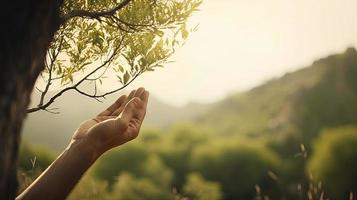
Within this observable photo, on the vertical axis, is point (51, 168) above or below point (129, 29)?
below

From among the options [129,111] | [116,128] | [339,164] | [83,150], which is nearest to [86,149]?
[83,150]

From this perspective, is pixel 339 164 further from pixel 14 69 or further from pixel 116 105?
pixel 14 69

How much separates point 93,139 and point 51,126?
384ft

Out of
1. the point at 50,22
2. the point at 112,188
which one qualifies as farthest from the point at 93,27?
the point at 112,188

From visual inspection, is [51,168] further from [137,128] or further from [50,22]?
[50,22]

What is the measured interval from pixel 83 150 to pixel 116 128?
1.10 ft

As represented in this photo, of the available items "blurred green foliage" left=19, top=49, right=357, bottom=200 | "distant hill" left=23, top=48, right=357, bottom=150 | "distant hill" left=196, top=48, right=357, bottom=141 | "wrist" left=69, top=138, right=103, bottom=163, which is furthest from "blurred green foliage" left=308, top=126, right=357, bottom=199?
"wrist" left=69, top=138, right=103, bottom=163

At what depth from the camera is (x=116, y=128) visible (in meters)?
3.93

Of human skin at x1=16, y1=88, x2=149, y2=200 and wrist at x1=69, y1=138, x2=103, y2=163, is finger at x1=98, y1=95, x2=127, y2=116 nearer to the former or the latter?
human skin at x1=16, y1=88, x2=149, y2=200

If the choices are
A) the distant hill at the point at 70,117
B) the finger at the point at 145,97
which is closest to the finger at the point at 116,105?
the finger at the point at 145,97

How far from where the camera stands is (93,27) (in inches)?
214

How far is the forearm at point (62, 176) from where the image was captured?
11.5 feet

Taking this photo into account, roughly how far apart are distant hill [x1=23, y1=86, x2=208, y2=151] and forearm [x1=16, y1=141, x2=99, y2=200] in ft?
289

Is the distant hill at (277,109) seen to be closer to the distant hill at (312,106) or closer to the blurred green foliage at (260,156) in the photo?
→ the distant hill at (312,106)
